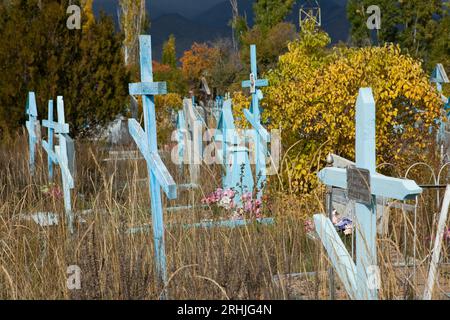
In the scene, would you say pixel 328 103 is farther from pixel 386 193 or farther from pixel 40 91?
pixel 40 91

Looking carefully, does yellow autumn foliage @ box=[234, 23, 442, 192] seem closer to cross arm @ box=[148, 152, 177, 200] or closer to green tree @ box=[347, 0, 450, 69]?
cross arm @ box=[148, 152, 177, 200]

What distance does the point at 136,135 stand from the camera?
375 cm

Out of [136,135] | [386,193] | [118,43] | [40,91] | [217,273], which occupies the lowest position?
[217,273]

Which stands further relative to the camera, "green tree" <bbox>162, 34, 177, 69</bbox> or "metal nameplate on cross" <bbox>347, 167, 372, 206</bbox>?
"green tree" <bbox>162, 34, 177, 69</bbox>

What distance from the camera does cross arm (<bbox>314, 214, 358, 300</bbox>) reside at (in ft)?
8.87

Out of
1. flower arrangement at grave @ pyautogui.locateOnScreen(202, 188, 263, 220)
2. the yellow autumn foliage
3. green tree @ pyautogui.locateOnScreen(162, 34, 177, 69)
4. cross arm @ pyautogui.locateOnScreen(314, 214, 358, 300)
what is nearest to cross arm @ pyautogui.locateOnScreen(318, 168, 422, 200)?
cross arm @ pyautogui.locateOnScreen(314, 214, 358, 300)

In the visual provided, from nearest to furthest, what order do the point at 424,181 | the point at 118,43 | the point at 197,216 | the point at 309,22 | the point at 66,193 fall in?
the point at 197,216 < the point at 66,193 < the point at 424,181 < the point at 309,22 < the point at 118,43

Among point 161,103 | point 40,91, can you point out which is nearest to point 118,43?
point 40,91

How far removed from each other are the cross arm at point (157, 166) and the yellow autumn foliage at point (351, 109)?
8.48ft

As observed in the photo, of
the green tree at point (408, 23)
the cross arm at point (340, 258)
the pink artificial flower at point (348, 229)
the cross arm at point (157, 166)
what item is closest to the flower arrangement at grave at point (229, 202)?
the pink artificial flower at point (348, 229)

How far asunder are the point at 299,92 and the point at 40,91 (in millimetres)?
6210

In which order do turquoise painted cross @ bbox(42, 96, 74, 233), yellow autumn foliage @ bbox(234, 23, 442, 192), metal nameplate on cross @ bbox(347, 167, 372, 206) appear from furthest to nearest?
yellow autumn foliage @ bbox(234, 23, 442, 192) < turquoise painted cross @ bbox(42, 96, 74, 233) < metal nameplate on cross @ bbox(347, 167, 372, 206)

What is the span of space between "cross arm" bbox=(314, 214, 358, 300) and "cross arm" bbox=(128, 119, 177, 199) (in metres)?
0.81

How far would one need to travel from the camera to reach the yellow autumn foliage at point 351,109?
6.23 meters
